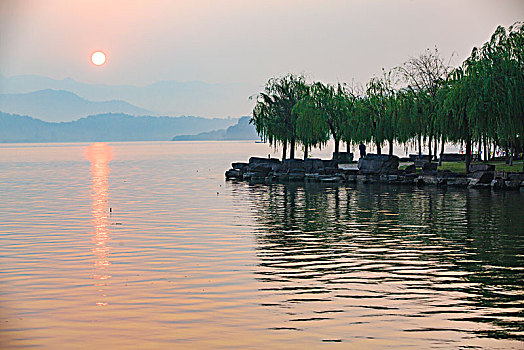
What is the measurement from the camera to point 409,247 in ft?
68.1

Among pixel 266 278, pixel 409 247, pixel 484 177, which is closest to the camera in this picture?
pixel 266 278

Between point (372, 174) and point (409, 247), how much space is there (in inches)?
1230

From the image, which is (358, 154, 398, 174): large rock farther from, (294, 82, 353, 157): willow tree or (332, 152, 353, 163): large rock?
(332, 152, 353, 163): large rock

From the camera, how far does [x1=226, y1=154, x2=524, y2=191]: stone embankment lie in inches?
1708

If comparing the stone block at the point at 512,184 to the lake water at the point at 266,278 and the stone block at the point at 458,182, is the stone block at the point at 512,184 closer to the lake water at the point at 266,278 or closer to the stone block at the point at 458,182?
the stone block at the point at 458,182

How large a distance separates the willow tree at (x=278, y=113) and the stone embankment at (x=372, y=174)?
224 inches

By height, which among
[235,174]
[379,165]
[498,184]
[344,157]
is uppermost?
[344,157]

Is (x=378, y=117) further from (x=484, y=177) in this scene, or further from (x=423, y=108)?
(x=484, y=177)

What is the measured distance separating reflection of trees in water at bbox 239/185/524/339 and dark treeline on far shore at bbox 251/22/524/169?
8031 mm

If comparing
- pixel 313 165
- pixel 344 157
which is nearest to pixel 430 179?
pixel 313 165

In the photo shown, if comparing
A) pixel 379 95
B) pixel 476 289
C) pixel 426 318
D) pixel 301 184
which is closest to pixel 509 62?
pixel 301 184

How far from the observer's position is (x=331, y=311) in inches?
508

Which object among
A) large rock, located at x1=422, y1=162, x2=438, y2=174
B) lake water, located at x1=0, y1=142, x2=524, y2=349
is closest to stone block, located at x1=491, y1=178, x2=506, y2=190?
large rock, located at x1=422, y1=162, x2=438, y2=174

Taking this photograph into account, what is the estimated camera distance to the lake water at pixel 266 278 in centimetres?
1154
